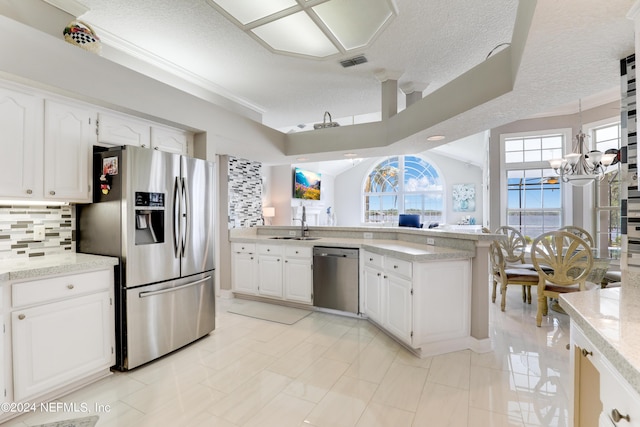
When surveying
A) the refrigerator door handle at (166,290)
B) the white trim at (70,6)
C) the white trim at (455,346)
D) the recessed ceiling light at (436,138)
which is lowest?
the white trim at (455,346)

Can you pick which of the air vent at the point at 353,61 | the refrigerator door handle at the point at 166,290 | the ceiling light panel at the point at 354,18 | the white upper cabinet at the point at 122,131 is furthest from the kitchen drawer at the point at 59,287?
the air vent at the point at 353,61

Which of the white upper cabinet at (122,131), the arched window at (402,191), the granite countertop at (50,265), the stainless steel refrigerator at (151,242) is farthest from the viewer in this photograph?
the arched window at (402,191)

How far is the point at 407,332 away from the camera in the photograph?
2607 millimetres

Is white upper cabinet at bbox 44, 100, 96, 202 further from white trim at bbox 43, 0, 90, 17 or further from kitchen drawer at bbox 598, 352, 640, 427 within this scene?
kitchen drawer at bbox 598, 352, 640, 427

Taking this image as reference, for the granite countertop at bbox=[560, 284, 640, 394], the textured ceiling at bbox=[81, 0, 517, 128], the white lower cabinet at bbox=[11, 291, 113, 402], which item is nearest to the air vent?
the textured ceiling at bbox=[81, 0, 517, 128]

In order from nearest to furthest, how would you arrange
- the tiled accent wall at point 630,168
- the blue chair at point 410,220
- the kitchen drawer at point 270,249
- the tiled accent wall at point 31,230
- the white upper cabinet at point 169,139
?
the tiled accent wall at point 630,168
the tiled accent wall at point 31,230
the white upper cabinet at point 169,139
the kitchen drawer at point 270,249
the blue chair at point 410,220

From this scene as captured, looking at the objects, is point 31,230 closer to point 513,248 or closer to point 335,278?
point 335,278

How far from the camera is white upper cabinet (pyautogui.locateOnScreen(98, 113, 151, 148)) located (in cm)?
245

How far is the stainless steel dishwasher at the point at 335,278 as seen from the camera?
11.5ft

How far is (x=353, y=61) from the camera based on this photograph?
3.10 m

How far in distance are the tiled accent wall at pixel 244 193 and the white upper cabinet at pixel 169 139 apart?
1282 millimetres

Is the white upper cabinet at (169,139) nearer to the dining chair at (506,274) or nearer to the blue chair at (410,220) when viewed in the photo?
the dining chair at (506,274)

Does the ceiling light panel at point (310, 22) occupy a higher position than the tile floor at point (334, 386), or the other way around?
the ceiling light panel at point (310, 22)

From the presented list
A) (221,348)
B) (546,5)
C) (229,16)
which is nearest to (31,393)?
(221,348)
